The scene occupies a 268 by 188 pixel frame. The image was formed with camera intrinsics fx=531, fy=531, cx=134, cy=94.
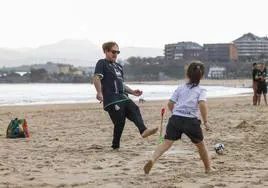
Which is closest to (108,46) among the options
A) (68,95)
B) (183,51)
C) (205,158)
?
(205,158)

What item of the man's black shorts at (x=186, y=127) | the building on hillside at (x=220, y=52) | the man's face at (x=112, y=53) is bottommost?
the man's black shorts at (x=186, y=127)

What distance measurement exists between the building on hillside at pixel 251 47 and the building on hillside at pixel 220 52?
224cm

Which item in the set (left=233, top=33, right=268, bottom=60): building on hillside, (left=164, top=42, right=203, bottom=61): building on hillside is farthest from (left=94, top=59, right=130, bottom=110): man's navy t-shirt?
(left=233, top=33, right=268, bottom=60): building on hillside

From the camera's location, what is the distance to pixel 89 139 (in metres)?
8.55

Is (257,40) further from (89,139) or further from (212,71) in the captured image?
(89,139)

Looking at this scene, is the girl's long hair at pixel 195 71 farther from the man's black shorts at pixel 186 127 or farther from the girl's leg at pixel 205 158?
the girl's leg at pixel 205 158

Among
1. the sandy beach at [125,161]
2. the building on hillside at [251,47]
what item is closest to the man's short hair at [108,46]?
the sandy beach at [125,161]

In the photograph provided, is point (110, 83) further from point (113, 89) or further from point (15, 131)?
point (15, 131)

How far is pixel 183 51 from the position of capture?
6093 inches

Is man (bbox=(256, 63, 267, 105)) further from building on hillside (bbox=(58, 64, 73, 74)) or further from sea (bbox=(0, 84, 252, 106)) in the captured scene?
building on hillside (bbox=(58, 64, 73, 74))

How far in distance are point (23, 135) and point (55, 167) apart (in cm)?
311

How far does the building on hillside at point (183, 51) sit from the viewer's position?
151 meters

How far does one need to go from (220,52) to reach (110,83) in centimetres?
14390

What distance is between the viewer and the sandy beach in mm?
5055
